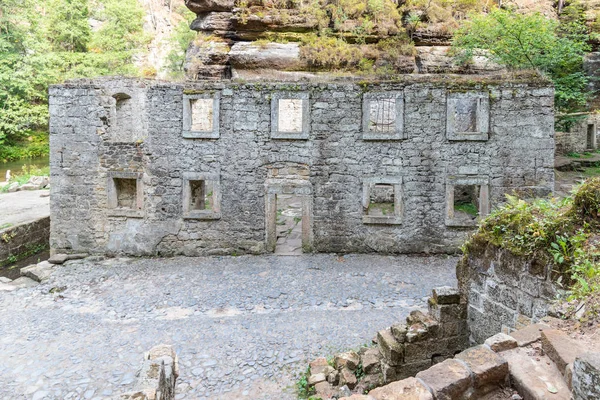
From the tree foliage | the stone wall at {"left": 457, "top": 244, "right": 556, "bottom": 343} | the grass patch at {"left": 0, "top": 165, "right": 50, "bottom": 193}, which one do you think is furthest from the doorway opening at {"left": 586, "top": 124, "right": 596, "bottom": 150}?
the grass patch at {"left": 0, "top": 165, "right": 50, "bottom": 193}

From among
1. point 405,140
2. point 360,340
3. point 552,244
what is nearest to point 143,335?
point 360,340

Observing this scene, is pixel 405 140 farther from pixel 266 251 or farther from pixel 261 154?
pixel 266 251

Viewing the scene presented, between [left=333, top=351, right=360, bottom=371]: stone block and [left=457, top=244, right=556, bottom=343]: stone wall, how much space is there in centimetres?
172

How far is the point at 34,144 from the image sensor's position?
30938mm

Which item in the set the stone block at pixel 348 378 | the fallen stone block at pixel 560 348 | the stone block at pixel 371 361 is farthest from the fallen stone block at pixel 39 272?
the fallen stone block at pixel 560 348

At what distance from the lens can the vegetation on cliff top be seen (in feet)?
11.4

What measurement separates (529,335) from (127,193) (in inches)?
453

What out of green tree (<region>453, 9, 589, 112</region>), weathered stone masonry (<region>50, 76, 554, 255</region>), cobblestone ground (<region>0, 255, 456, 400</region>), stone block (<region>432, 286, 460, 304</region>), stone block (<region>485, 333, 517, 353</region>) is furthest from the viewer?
green tree (<region>453, 9, 589, 112</region>)

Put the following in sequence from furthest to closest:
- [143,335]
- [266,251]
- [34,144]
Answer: [34,144] → [266,251] → [143,335]

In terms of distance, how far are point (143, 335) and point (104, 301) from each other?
84.9 inches

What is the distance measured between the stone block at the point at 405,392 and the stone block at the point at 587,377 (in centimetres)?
86

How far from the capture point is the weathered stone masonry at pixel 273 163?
10.9 m

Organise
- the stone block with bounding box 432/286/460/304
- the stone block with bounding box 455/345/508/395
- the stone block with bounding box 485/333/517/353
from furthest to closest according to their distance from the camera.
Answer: the stone block with bounding box 432/286/460/304 < the stone block with bounding box 485/333/517/353 < the stone block with bounding box 455/345/508/395

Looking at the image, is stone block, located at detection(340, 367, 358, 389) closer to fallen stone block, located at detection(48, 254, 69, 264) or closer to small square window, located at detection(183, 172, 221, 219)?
small square window, located at detection(183, 172, 221, 219)
